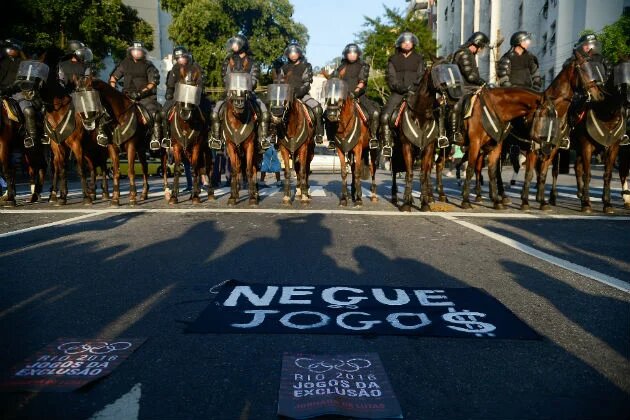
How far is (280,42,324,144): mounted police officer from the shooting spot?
1215 cm

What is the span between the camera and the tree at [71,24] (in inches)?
1040

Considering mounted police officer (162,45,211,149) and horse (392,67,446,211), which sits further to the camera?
mounted police officer (162,45,211,149)

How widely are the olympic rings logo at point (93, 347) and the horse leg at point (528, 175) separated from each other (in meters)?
9.28

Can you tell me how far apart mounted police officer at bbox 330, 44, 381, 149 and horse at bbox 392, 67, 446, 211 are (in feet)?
2.88

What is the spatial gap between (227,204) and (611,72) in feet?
25.6

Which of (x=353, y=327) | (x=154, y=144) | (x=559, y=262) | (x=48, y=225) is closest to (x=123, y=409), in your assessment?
(x=353, y=327)

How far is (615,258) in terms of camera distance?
6.36 m

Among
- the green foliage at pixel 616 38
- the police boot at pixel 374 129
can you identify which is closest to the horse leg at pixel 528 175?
the police boot at pixel 374 129

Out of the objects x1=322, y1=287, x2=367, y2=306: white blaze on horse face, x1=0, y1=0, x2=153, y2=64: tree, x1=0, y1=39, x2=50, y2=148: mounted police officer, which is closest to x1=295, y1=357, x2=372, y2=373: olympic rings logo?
x1=322, y1=287, x2=367, y2=306: white blaze on horse face

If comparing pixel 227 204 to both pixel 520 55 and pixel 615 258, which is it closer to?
pixel 520 55

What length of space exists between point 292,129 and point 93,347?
891 centimetres

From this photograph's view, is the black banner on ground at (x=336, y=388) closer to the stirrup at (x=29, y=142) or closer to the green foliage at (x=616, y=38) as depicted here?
the stirrup at (x=29, y=142)

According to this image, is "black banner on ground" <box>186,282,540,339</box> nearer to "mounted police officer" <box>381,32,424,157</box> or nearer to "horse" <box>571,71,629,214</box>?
"horse" <box>571,71,629,214</box>

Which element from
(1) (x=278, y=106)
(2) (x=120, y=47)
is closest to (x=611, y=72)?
(1) (x=278, y=106)
